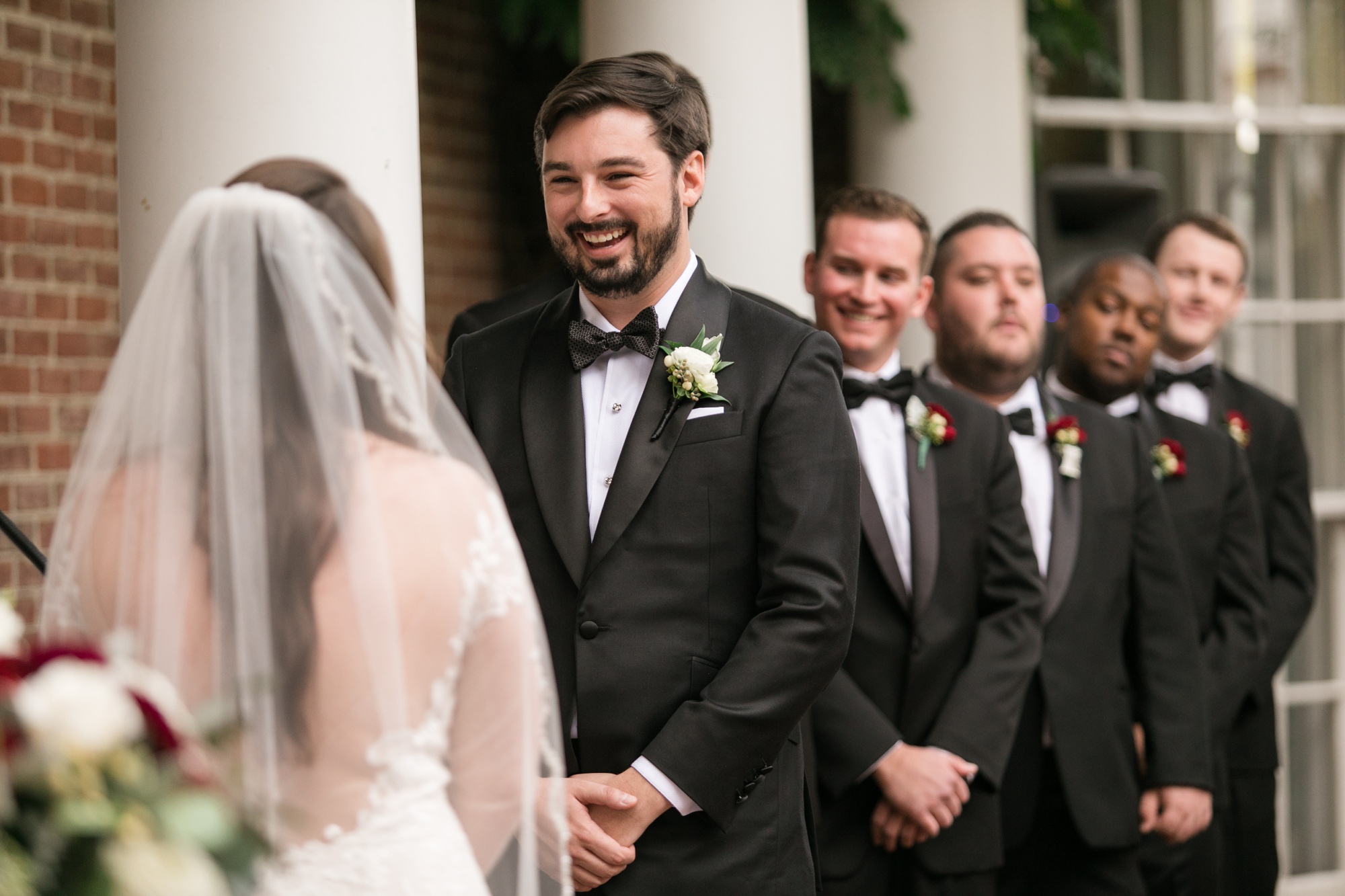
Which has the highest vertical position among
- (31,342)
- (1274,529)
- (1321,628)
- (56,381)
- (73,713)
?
(31,342)

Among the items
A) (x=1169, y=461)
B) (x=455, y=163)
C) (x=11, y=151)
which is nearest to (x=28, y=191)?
(x=11, y=151)

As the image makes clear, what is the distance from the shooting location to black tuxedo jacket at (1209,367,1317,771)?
4676mm

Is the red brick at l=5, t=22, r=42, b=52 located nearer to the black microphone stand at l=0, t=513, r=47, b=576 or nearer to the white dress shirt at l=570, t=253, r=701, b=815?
the black microphone stand at l=0, t=513, r=47, b=576

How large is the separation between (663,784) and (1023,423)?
1.82 meters

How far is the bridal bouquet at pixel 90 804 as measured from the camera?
1.28 metres

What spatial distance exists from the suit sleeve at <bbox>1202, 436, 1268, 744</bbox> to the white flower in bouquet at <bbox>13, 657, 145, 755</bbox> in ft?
11.9

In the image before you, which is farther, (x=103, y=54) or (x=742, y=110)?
(x=742, y=110)

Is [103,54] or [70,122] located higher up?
[103,54]

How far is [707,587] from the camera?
7.82ft

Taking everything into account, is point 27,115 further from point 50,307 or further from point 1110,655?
point 1110,655

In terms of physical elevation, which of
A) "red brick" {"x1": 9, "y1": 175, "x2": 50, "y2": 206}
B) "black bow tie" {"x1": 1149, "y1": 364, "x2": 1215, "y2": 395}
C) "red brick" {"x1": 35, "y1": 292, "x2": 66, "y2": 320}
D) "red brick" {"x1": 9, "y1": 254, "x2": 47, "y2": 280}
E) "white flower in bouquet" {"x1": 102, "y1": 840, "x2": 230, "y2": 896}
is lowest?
"white flower in bouquet" {"x1": 102, "y1": 840, "x2": 230, "y2": 896}

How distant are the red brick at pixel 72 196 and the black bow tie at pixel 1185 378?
11.3ft

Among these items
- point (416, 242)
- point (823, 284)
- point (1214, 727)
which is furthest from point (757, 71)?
point (1214, 727)

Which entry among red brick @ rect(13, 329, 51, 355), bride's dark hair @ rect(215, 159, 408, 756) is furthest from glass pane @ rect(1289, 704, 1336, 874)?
bride's dark hair @ rect(215, 159, 408, 756)
